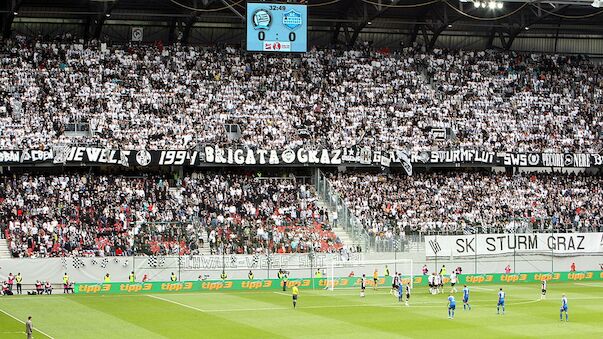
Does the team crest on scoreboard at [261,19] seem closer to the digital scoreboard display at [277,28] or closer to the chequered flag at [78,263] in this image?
the digital scoreboard display at [277,28]

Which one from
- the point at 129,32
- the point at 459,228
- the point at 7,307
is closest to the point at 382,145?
the point at 459,228

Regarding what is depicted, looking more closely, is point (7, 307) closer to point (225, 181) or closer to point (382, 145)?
point (225, 181)

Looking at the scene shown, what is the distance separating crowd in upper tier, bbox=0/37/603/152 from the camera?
72312 millimetres

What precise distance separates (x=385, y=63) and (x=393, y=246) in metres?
23.5

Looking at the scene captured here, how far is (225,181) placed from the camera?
72.6 m

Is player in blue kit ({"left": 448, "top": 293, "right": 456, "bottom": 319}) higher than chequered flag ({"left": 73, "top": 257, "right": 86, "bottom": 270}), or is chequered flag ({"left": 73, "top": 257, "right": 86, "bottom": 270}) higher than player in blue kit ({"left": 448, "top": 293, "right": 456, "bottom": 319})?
chequered flag ({"left": 73, "top": 257, "right": 86, "bottom": 270})

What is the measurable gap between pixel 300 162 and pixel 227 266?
12.8 metres

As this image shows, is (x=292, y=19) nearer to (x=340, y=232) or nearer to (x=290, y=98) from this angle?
(x=290, y=98)

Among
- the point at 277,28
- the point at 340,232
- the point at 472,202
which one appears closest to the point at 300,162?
the point at 340,232

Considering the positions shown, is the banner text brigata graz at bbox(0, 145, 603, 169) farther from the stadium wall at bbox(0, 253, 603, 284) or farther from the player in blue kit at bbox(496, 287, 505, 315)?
the player in blue kit at bbox(496, 287, 505, 315)

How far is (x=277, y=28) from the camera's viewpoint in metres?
70.8

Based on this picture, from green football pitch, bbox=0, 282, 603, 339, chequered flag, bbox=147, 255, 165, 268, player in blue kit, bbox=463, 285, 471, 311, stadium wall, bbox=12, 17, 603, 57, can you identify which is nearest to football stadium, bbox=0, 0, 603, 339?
chequered flag, bbox=147, 255, 165, 268

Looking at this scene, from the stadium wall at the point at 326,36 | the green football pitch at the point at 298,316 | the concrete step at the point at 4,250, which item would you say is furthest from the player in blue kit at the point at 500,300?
the stadium wall at the point at 326,36

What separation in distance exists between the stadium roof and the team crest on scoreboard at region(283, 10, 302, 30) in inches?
130
